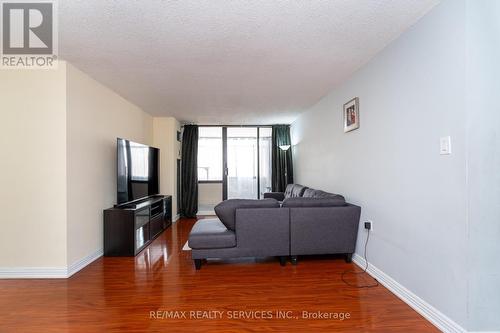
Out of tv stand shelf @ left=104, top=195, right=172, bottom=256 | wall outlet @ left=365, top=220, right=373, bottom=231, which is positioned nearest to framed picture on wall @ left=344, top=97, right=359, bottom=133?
wall outlet @ left=365, top=220, right=373, bottom=231

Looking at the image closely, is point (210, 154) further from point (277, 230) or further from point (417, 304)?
point (417, 304)

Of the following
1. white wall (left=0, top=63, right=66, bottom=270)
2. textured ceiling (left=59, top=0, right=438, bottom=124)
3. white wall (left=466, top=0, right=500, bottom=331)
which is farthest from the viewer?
white wall (left=0, top=63, right=66, bottom=270)

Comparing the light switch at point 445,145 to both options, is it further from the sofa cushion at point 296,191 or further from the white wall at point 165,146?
the white wall at point 165,146

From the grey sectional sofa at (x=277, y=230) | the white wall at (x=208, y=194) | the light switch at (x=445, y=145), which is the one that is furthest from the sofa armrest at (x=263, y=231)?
the white wall at (x=208, y=194)

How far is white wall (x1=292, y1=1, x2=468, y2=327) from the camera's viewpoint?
1701 mm

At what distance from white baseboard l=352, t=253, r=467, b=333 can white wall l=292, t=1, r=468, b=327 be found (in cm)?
4

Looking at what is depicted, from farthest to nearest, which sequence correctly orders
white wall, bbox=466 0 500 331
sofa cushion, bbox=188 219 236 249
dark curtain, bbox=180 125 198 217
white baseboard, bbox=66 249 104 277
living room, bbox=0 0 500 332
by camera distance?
dark curtain, bbox=180 125 198 217 < sofa cushion, bbox=188 219 236 249 < white baseboard, bbox=66 249 104 277 < living room, bbox=0 0 500 332 < white wall, bbox=466 0 500 331

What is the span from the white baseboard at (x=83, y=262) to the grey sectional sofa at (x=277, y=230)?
129 centimetres

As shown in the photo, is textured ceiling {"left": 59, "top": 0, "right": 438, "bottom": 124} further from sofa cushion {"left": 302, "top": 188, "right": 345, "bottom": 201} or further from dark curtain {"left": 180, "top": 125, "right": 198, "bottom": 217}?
dark curtain {"left": 180, "top": 125, "right": 198, "bottom": 217}

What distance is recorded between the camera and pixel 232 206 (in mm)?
2936

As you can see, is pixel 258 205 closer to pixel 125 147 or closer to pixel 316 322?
pixel 316 322

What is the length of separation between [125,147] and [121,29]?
1.92 m

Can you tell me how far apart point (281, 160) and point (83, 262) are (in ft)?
15.1

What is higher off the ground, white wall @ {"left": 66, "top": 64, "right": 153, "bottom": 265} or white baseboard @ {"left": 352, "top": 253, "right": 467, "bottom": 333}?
white wall @ {"left": 66, "top": 64, "right": 153, "bottom": 265}
